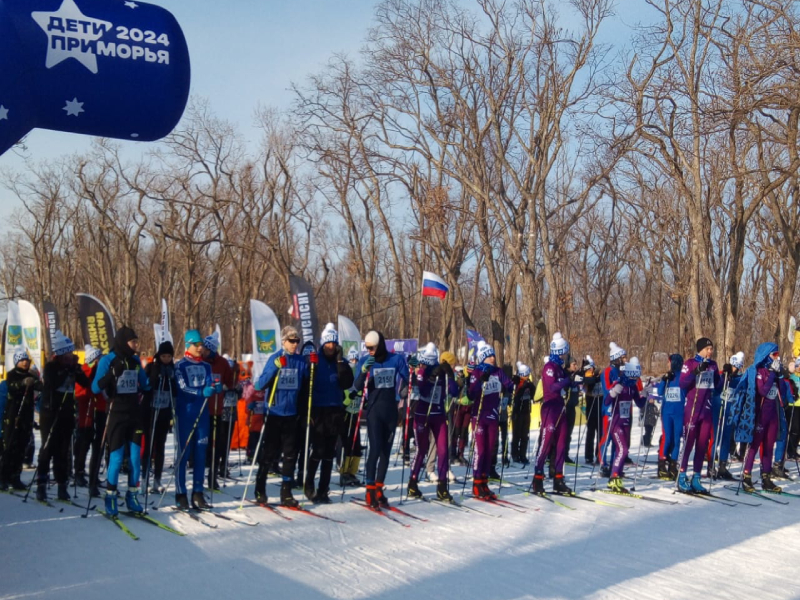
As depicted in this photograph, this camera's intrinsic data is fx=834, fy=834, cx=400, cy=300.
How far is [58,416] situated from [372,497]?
3753mm

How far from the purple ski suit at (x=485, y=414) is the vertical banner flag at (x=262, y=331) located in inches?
317

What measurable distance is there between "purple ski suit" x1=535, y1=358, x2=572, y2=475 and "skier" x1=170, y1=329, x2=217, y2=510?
439cm

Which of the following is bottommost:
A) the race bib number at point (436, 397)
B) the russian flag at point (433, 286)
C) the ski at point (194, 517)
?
the ski at point (194, 517)

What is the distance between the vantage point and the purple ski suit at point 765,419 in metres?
12.1

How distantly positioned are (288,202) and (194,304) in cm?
859

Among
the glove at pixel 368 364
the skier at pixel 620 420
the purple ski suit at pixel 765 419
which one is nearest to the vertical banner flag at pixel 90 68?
the glove at pixel 368 364

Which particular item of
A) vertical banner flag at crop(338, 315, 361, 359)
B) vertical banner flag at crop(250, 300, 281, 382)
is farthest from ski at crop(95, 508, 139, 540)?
vertical banner flag at crop(338, 315, 361, 359)

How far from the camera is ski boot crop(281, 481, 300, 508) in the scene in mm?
9523

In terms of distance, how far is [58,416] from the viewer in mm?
9648

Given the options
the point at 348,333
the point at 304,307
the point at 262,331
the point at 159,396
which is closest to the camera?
the point at 159,396

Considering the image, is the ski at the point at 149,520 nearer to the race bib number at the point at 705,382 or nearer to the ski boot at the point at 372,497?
the ski boot at the point at 372,497

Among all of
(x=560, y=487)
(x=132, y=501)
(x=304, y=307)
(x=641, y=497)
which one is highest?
(x=304, y=307)

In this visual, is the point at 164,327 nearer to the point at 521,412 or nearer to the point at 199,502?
the point at 521,412

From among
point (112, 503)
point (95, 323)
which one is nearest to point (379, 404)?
point (112, 503)
